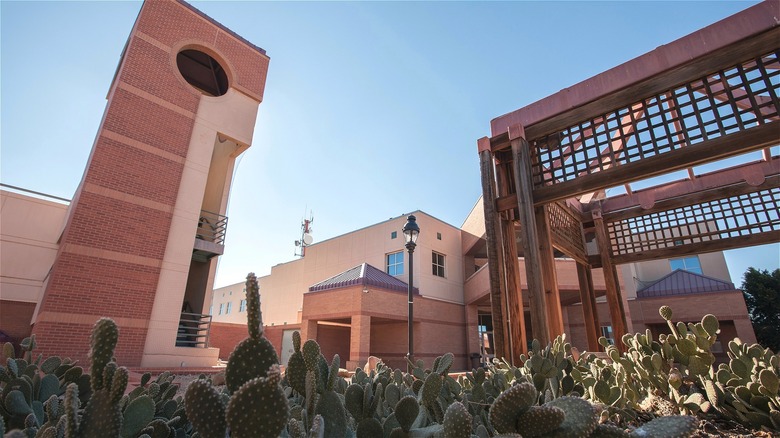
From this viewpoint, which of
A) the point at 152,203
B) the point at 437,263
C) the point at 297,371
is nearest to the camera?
the point at 297,371

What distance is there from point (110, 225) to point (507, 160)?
10.5 meters

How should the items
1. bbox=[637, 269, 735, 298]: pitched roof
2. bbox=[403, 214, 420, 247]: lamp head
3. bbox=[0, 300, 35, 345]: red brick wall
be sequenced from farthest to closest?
bbox=[637, 269, 735, 298]: pitched roof → bbox=[0, 300, 35, 345]: red brick wall → bbox=[403, 214, 420, 247]: lamp head

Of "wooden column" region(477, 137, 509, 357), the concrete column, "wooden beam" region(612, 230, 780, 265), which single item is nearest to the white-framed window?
the concrete column

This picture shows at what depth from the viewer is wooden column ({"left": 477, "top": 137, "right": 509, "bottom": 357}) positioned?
618 cm

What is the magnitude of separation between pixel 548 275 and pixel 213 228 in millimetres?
11719

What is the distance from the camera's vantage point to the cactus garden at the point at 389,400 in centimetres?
71

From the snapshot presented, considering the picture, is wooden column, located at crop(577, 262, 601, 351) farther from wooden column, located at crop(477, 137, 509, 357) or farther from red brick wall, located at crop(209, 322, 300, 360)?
red brick wall, located at crop(209, 322, 300, 360)

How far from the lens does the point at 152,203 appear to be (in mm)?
10922

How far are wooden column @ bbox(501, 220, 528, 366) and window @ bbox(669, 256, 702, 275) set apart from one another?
2516cm

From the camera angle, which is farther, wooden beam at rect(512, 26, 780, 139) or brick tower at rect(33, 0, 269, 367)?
brick tower at rect(33, 0, 269, 367)

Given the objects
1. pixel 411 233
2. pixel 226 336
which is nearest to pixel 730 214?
pixel 411 233

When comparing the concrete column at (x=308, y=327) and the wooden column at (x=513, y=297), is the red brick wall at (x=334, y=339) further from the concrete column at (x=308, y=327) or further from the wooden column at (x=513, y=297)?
the wooden column at (x=513, y=297)

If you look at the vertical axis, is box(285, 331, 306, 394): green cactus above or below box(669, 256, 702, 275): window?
below

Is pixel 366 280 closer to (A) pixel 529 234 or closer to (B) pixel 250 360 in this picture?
(A) pixel 529 234
